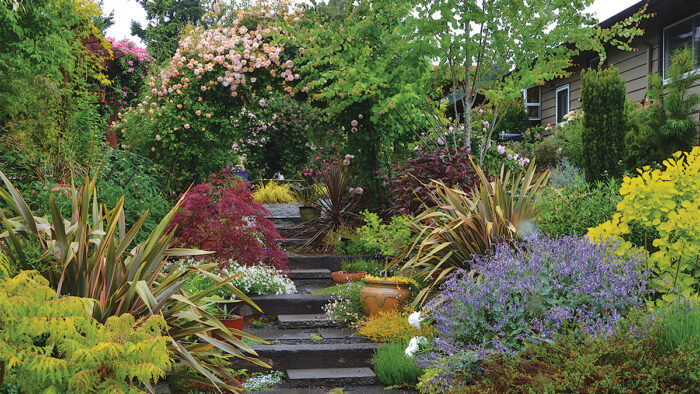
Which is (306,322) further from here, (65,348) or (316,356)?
(65,348)

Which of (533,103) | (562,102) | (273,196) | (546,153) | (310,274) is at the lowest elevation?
(310,274)

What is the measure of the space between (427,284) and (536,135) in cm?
933

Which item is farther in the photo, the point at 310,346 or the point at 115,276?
the point at 310,346

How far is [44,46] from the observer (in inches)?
299

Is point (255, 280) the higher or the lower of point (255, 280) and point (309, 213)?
the lower

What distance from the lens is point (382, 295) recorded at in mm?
5523

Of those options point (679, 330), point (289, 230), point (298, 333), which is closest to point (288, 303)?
point (298, 333)

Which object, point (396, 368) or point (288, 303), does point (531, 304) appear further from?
point (288, 303)

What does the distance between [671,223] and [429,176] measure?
3070 mm

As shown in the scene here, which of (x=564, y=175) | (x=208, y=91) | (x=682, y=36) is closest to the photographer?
(x=208, y=91)

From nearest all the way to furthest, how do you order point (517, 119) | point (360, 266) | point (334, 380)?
point (334, 380)
point (360, 266)
point (517, 119)

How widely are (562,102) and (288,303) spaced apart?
437 inches

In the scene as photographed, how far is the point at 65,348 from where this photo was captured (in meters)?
2.88

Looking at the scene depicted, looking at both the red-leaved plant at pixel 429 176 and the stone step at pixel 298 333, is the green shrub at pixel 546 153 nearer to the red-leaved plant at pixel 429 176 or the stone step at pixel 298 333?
the red-leaved plant at pixel 429 176
